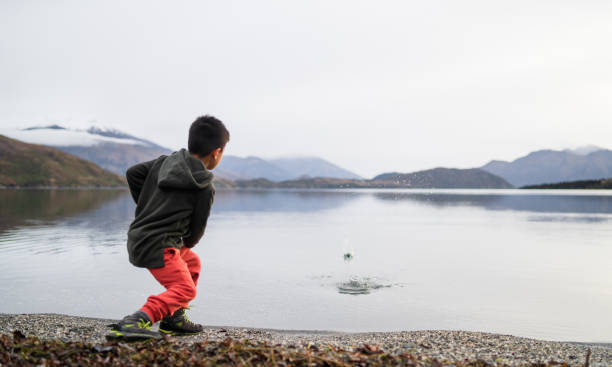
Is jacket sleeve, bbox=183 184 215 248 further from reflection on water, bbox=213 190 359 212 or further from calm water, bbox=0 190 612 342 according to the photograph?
reflection on water, bbox=213 190 359 212

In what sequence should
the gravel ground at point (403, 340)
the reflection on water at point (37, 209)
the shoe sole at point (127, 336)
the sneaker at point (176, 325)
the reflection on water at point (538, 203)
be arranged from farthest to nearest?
the reflection on water at point (538, 203), the reflection on water at point (37, 209), the sneaker at point (176, 325), the gravel ground at point (403, 340), the shoe sole at point (127, 336)

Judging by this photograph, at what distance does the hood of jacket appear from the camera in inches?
222

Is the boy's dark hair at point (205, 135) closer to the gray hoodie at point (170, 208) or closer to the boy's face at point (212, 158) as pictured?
the boy's face at point (212, 158)

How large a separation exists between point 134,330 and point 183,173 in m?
2.04

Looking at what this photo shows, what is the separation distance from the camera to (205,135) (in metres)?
6.06

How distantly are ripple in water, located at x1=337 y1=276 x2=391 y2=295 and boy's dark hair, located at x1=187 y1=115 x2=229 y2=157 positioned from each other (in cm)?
783

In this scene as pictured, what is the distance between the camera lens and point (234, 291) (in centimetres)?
1269

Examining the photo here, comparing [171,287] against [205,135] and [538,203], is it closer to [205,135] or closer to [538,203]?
[205,135]

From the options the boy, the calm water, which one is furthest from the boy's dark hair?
the calm water

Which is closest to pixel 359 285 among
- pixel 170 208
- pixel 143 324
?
pixel 143 324

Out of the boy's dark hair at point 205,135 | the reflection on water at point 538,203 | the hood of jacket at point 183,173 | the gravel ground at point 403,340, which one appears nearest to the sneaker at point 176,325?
the gravel ground at point 403,340

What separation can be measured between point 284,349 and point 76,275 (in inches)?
461

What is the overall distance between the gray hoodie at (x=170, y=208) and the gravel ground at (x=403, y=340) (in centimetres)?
128

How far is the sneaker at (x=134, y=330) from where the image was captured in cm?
556
